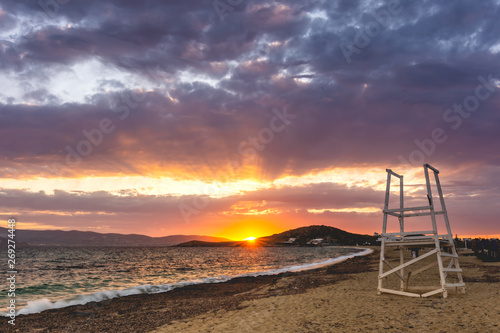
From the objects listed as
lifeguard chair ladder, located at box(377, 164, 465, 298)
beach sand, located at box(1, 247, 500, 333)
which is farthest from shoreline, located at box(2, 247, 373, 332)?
lifeguard chair ladder, located at box(377, 164, 465, 298)

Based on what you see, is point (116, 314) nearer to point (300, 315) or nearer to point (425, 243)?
point (300, 315)

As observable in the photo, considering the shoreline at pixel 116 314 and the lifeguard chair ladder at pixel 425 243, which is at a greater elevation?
the lifeguard chair ladder at pixel 425 243

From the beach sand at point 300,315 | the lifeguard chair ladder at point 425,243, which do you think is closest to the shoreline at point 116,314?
the beach sand at point 300,315

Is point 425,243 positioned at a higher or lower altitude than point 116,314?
higher

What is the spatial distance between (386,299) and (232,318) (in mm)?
5703

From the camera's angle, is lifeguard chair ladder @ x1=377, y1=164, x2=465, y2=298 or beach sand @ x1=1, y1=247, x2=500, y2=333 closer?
beach sand @ x1=1, y1=247, x2=500, y2=333

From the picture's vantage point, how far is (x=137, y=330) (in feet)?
39.8

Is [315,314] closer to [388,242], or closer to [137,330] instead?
[388,242]

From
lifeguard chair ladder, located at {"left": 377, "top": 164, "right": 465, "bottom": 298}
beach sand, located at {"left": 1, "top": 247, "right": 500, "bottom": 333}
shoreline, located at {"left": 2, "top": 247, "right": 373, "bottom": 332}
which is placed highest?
lifeguard chair ladder, located at {"left": 377, "top": 164, "right": 465, "bottom": 298}

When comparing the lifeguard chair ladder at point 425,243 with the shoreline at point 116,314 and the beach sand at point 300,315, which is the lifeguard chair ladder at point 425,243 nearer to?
the beach sand at point 300,315

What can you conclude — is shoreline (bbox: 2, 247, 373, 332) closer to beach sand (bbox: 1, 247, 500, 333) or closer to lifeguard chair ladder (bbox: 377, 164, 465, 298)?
beach sand (bbox: 1, 247, 500, 333)

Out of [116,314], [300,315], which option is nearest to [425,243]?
[300,315]

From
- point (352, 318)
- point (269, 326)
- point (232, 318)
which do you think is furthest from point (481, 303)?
point (232, 318)

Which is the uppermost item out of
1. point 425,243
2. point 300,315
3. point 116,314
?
point 425,243
